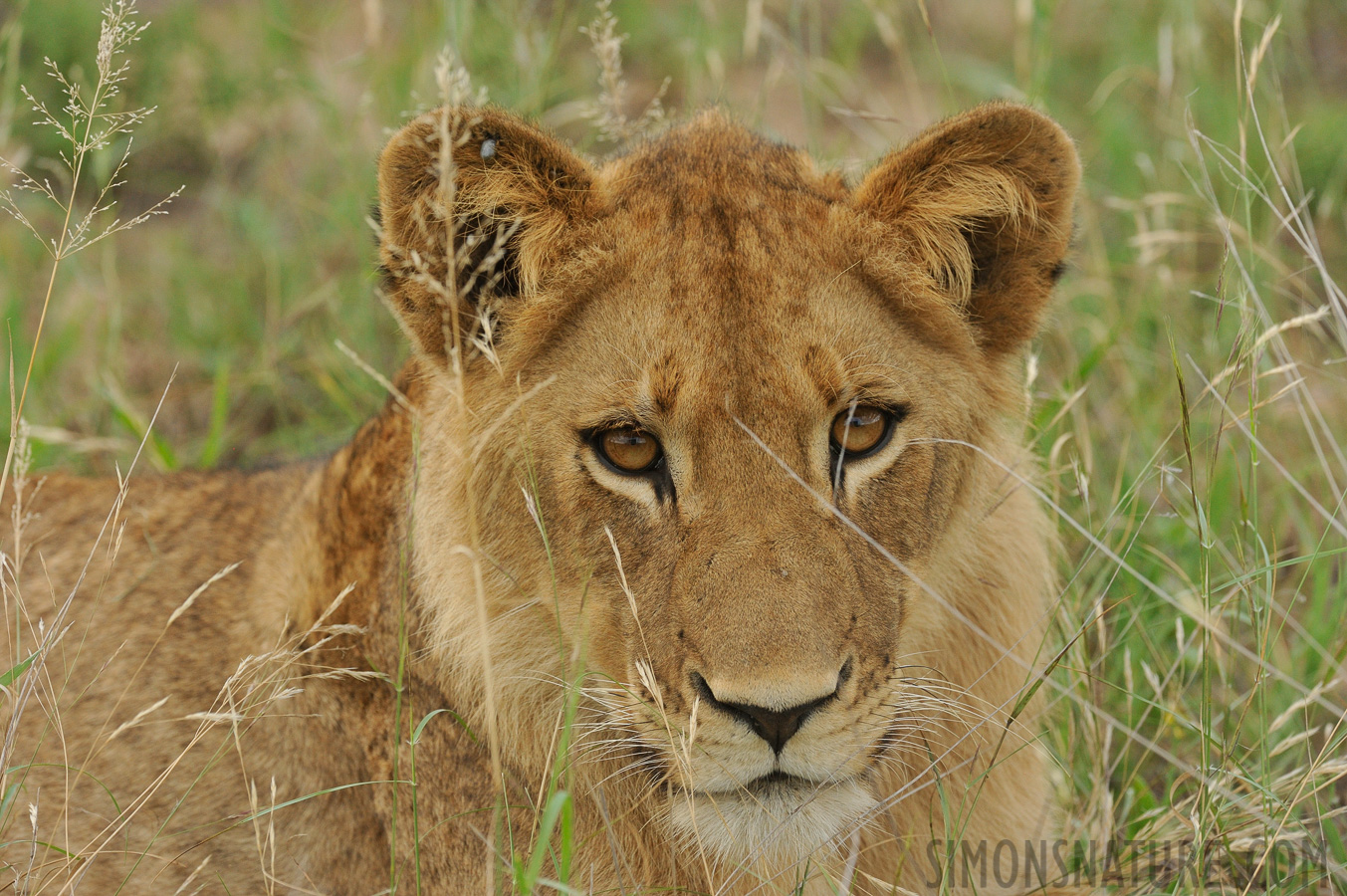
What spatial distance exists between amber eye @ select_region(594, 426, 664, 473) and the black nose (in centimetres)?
55

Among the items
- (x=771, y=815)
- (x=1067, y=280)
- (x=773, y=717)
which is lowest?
(x=771, y=815)

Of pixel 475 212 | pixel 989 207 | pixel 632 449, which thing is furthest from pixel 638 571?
pixel 989 207

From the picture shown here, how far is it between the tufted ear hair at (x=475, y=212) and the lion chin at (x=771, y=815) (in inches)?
43.0

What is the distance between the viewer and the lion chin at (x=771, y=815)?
8.56 ft

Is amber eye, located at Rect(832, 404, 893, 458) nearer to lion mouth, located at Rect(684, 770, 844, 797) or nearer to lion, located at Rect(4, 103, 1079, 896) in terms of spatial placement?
lion, located at Rect(4, 103, 1079, 896)

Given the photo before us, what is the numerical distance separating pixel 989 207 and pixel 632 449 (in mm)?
1018

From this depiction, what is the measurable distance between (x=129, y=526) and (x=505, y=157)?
179 centimetres

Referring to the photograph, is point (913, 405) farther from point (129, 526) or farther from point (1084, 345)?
point (1084, 345)

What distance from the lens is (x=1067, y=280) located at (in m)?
5.78

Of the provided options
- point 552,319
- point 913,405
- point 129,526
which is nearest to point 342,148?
point 129,526

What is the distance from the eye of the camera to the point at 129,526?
3877 millimetres

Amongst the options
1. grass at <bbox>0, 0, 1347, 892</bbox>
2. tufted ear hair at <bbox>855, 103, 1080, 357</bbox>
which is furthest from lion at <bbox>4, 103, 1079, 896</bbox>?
grass at <bbox>0, 0, 1347, 892</bbox>

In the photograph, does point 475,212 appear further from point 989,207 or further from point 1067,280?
point 1067,280

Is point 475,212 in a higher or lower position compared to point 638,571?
higher
